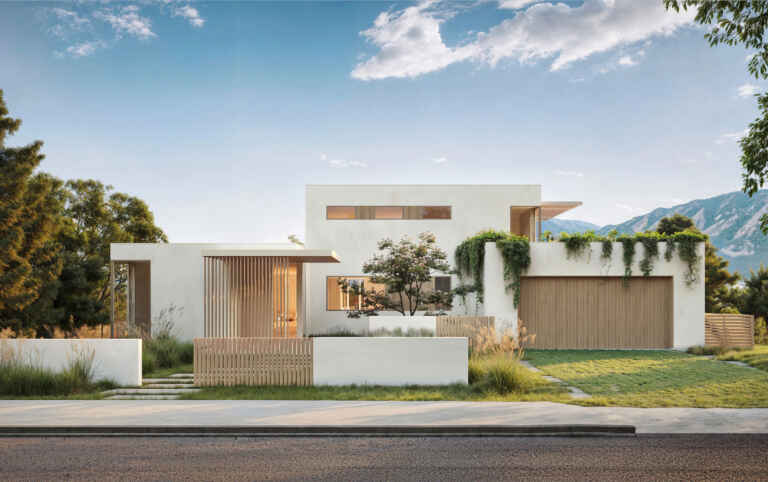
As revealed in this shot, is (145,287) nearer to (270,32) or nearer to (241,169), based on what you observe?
(241,169)

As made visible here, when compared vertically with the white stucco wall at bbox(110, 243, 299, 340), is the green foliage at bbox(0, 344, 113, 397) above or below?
below

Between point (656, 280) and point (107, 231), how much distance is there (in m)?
27.1

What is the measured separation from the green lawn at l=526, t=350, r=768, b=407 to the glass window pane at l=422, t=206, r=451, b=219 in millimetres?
6806

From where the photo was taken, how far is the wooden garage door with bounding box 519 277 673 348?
13.8m

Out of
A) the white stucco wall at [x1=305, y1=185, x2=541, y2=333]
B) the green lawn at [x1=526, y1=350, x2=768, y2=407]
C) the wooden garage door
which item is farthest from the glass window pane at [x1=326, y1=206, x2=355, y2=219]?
the green lawn at [x1=526, y1=350, x2=768, y2=407]

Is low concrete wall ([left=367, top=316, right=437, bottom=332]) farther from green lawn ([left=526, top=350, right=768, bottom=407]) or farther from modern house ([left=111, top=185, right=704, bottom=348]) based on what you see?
green lawn ([left=526, top=350, right=768, bottom=407])

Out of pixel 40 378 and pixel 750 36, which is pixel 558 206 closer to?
pixel 750 36

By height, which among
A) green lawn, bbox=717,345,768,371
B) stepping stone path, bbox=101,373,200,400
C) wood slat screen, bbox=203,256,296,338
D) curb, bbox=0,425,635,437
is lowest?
green lawn, bbox=717,345,768,371

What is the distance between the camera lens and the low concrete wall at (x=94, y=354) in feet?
27.0

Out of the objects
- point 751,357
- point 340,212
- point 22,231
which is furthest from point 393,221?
point 22,231

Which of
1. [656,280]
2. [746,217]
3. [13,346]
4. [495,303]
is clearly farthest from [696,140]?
→ [746,217]

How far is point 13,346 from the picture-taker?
8.20m

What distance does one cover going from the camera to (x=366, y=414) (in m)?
6.25

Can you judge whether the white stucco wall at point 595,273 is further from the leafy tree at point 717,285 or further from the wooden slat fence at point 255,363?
the leafy tree at point 717,285
